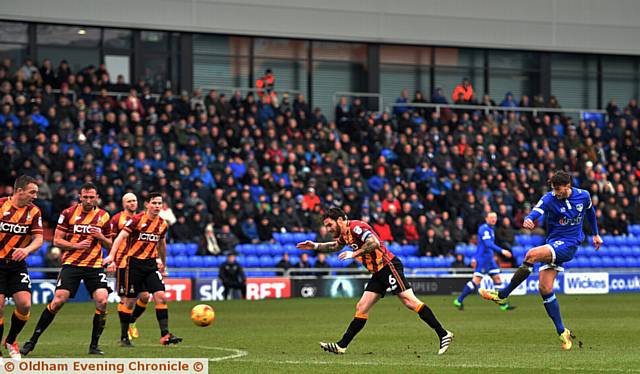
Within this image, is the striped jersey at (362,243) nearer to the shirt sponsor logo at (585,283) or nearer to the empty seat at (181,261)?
the empty seat at (181,261)

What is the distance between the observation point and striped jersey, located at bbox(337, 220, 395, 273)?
14.6 metres

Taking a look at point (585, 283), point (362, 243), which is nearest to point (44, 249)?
point (585, 283)

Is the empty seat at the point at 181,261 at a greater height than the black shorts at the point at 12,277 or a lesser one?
lesser

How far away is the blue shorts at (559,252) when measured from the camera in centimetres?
1538

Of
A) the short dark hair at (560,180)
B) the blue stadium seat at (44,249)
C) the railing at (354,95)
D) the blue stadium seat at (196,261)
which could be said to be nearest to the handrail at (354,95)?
the railing at (354,95)

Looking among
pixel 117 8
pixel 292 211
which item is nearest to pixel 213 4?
pixel 117 8

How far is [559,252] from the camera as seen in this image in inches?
606

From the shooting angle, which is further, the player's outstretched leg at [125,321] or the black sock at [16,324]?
the player's outstretched leg at [125,321]

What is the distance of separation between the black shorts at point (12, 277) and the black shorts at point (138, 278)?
315 cm

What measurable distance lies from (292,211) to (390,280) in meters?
18.9

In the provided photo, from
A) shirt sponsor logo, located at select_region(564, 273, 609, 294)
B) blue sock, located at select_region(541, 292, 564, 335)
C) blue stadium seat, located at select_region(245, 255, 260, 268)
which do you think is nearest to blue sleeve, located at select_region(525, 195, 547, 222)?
blue sock, located at select_region(541, 292, 564, 335)

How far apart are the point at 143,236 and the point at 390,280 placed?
4236 mm

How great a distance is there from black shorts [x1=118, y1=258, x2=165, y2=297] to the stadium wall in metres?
21.5

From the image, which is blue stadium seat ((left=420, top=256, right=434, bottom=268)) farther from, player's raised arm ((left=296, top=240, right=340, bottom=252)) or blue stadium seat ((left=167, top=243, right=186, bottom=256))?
player's raised arm ((left=296, top=240, right=340, bottom=252))
